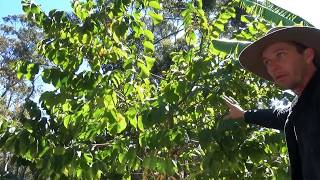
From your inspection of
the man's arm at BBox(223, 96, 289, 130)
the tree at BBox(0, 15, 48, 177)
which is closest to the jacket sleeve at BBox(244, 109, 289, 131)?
the man's arm at BBox(223, 96, 289, 130)

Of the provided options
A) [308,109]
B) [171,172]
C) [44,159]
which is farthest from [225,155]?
[308,109]

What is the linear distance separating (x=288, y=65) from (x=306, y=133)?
12.5 inches

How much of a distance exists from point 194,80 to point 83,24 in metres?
0.90

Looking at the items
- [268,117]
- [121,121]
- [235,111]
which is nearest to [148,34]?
[121,121]

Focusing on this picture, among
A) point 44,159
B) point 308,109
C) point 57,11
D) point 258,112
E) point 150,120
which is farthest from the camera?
point 57,11

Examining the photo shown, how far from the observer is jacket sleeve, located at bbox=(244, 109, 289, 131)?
241 centimetres

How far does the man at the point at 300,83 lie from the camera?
179 centimetres

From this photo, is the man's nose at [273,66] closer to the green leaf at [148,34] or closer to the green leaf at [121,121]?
the green leaf at [121,121]

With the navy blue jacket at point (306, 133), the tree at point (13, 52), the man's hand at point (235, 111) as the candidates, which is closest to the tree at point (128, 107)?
the man's hand at point (235, 111)

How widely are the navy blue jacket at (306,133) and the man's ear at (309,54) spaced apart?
86 mm

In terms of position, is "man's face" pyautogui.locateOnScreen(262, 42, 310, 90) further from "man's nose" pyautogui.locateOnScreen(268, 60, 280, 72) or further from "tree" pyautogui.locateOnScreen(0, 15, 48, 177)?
"tree" pyautogui.locateOnScreen(0, 15, 48, 177)

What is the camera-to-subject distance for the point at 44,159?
11.1 feet

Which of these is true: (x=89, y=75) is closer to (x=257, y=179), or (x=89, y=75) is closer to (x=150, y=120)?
(x=150, y=120)

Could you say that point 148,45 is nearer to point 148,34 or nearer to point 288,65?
point 148,34
